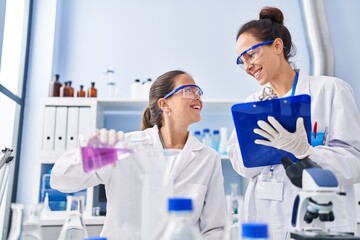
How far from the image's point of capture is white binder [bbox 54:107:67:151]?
262cm

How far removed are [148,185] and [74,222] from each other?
0.23 m

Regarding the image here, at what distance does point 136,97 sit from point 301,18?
5.45ft

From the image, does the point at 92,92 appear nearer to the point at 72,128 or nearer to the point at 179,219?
the point at 72,128

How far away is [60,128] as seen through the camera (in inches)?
104

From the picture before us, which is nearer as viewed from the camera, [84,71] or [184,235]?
[184,235]

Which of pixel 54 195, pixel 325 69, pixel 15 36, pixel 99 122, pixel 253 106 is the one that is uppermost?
pixel 15 36

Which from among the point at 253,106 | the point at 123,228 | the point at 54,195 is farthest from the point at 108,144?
the point at 54,195

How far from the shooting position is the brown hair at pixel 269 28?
4.97 feet

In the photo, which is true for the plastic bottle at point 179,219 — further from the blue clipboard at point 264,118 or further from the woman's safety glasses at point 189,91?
the woman's safety glasses at point 189,91

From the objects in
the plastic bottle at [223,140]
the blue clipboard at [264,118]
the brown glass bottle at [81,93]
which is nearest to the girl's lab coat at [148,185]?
the blue clipboard at [264,118]

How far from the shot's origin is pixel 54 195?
8.53 feet

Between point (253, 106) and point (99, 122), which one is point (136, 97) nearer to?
point (99, 122)

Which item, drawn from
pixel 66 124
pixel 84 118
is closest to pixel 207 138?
pixel 84 118

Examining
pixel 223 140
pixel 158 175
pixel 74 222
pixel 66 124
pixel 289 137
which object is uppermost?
pixel 66 124
